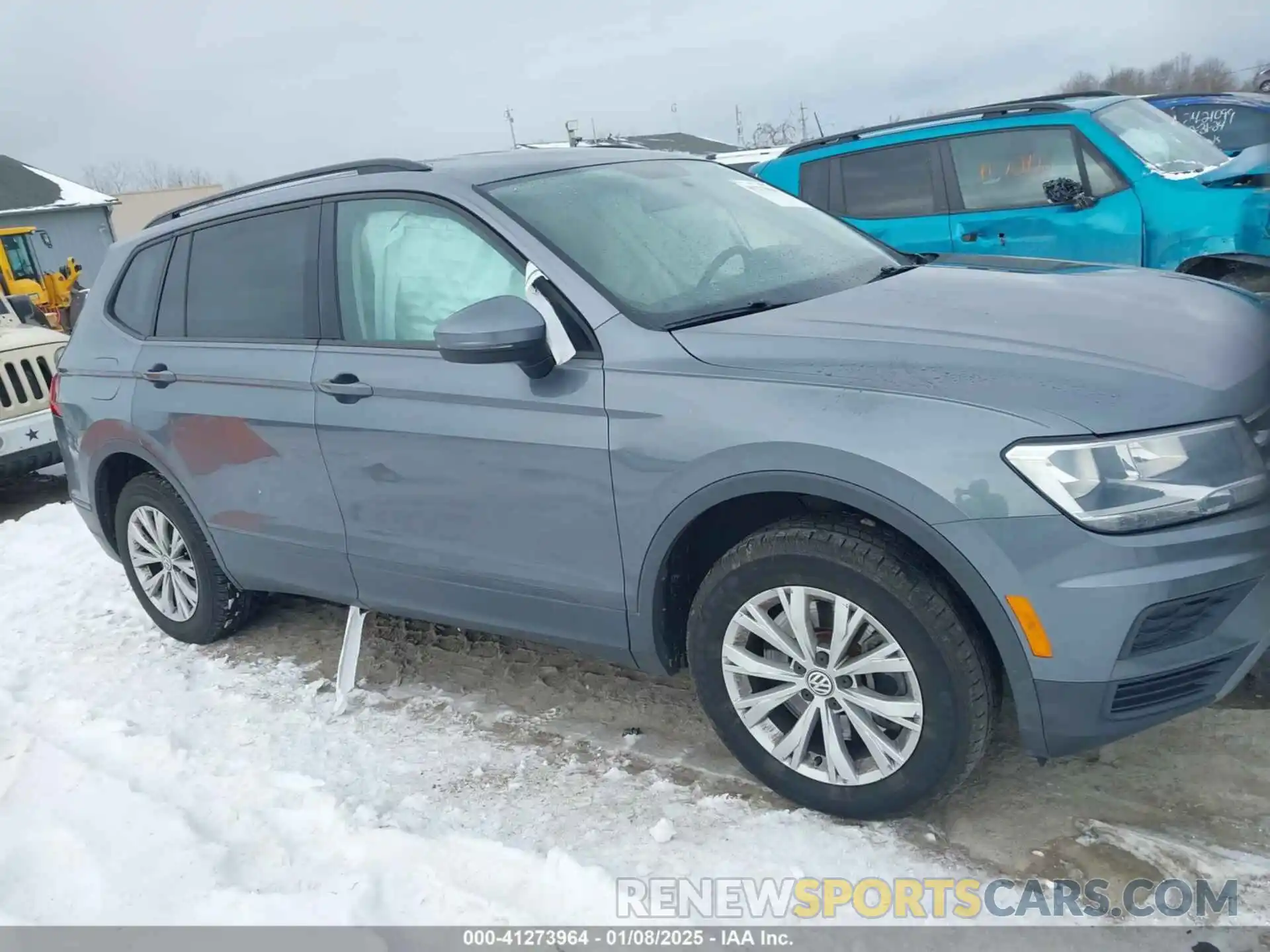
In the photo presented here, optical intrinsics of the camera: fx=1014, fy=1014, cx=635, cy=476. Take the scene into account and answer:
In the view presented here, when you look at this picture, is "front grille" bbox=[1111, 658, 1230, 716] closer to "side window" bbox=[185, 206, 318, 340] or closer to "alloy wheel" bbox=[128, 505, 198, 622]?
"side window" bbox=[185, 206, 318, 340]

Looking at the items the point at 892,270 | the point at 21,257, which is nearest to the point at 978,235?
the point at 892,270

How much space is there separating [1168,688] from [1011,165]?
16.4 ft

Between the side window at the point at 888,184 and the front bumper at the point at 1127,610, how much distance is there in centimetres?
495

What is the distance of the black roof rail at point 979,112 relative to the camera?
650 cm

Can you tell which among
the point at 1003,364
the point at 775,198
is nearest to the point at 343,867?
the point at 1003,364

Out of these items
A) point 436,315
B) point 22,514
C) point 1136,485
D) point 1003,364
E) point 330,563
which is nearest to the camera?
point 1136,485

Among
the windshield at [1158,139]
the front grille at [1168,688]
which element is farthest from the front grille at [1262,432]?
the windshield at [1158,139]

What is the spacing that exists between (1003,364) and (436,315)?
175cm

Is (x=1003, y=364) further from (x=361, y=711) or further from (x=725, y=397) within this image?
(x=361, y=711)

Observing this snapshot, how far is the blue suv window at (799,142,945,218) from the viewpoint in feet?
22.4

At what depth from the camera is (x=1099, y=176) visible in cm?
615

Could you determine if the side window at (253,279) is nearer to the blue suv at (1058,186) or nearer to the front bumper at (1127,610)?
the front bumper at (1127,610)

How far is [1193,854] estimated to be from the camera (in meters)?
2.47

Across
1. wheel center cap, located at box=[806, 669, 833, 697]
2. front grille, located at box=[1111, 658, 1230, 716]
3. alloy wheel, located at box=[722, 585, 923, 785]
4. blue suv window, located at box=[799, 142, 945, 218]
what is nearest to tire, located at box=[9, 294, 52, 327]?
blue suv window, located at box=[799, 142, 945, 218]
